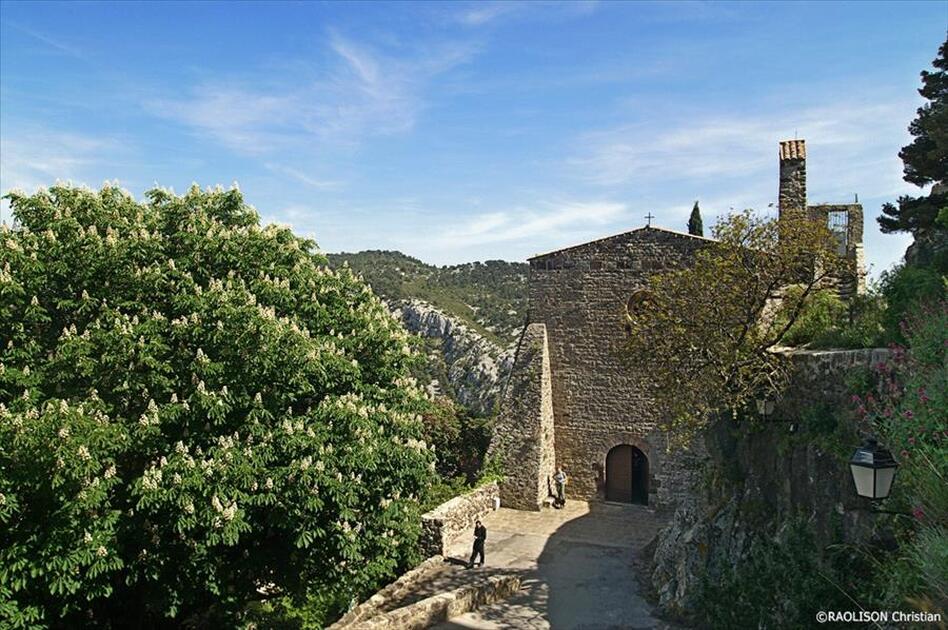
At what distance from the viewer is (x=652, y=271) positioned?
20719mm

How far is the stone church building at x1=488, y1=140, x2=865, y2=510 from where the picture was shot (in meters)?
20.6

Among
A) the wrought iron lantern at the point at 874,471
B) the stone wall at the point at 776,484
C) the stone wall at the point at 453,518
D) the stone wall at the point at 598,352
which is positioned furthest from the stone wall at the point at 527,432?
the wrought iron lantern at the point at 874,471

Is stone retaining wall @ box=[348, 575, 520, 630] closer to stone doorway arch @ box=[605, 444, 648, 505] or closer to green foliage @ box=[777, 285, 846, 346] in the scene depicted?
green foliage @ box=[777, 285, 846, 346]

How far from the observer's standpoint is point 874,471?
571cm

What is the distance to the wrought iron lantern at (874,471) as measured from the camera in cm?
571

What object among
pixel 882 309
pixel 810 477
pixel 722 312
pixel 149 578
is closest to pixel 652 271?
pixel 722 312

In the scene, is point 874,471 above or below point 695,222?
below

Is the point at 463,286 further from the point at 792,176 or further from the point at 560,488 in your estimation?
the point at 792,176

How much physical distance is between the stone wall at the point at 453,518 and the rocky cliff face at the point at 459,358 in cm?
2190

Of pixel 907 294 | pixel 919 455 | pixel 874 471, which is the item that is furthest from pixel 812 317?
pixel 874 471

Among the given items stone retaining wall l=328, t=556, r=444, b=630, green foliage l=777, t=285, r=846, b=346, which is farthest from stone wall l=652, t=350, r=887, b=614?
stone retaining wall l=328, t=556, r=444, b=630

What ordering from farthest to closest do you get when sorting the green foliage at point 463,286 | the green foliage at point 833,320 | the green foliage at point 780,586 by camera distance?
1. the green foliage at point 463,286
2. the green foliage at point 833,320
3. the green foliage at point 780,586

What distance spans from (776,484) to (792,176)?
37.2 ft

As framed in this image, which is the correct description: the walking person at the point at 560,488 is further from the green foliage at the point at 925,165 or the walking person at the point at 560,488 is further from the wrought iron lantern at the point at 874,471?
the wrought iron lantern at the point at 874,471
